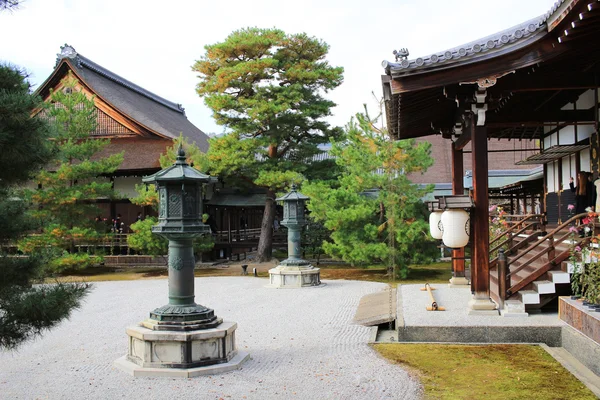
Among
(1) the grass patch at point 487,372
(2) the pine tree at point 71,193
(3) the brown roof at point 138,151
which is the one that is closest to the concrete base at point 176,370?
(1) the grass patch at point 487,372

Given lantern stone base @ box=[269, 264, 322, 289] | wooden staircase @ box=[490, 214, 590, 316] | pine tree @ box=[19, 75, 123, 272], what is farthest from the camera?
pine tree @ box=[19, 75, 123, 272]

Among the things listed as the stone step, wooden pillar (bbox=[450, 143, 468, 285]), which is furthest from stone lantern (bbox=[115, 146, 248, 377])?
wooden pillar (bbox=[450, 143, 468, 285])

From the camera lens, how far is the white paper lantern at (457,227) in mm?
7980

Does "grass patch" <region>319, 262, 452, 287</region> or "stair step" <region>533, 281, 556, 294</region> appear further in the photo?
"grass patch" <region>319, 262, 452, 287</region>

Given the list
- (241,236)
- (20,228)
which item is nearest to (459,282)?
(20,228)

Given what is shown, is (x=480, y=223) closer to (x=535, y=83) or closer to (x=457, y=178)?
(x=535, y=83)

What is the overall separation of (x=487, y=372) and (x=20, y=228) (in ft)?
15.7

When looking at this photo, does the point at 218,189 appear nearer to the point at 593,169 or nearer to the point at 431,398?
the point at 593,169

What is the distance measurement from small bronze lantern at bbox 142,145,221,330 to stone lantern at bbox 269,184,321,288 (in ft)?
25.2

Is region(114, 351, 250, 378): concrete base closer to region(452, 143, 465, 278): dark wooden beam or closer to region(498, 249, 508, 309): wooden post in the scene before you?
region(498, 249, 508, 309): wooden post

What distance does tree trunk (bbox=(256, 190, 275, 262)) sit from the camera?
70.6 feet

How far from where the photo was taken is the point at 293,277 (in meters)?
14.5

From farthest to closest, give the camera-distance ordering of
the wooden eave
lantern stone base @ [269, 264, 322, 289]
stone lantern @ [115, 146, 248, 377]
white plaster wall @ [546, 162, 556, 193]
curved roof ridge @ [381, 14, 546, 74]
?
lantern stone base @ [269, 264, 322, 289], white plaster wall @ [546, 162, 556, 193], curved roof ridge @ [381, 14, 546, 74], the wooden eave, stone lantern @ [115, 146, 248, 377]

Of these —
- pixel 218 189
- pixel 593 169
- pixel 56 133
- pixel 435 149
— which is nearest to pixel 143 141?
pixel 218 189
